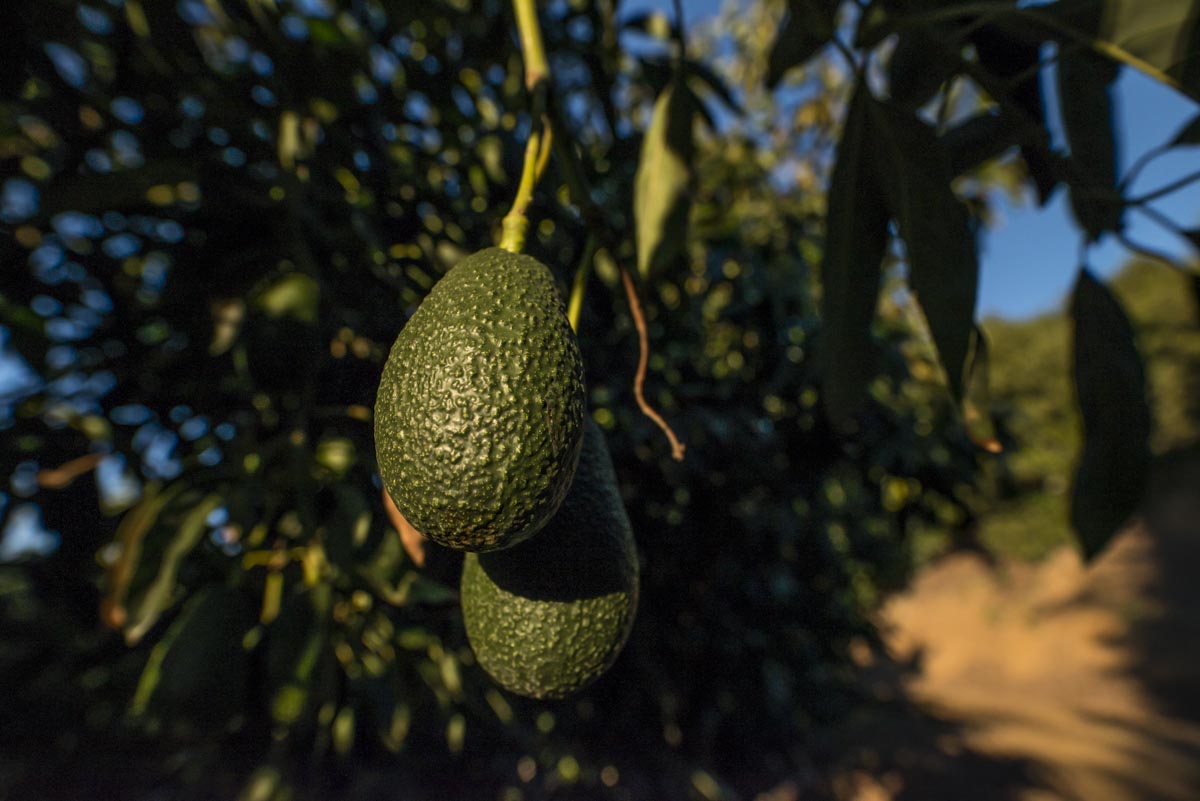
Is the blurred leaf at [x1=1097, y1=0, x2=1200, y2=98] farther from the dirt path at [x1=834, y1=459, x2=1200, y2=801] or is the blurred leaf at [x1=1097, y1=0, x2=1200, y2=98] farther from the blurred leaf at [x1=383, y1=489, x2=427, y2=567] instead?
the blurred leaf at [x1=383, y1=489, x2=427, y2=567]

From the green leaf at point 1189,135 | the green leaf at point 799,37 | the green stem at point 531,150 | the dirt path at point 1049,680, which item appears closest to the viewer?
the green stem at point 531,150

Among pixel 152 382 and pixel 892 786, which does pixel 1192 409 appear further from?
pixel 152 382

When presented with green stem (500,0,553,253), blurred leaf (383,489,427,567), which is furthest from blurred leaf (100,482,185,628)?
green stem (500,0,553,253)

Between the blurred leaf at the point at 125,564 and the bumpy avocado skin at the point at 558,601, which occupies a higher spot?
the bumpy avocado skin at the point at 558,601

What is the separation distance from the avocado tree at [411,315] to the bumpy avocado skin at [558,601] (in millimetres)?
23

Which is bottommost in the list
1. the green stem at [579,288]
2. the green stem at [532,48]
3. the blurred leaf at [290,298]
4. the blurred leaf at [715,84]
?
the blurred leaf at [290,298]

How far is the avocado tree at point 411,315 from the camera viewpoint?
0.81 meters

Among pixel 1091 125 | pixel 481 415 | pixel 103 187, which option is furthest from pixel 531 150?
pixel 1091 125

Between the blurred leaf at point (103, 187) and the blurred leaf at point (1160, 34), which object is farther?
the blurred leaf at point (103, 187)

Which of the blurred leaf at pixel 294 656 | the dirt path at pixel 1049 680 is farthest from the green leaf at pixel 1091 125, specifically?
the blurred leaf at pixel 294 656

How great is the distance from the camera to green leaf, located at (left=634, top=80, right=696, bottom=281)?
0.90 meters

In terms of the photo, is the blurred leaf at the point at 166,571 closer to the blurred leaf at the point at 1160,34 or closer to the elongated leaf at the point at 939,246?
the elongated leaf at the point at 939,246

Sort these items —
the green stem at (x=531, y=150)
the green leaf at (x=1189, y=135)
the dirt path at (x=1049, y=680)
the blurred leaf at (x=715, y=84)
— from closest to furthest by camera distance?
the green stem at (x=531, y=150), the green leaf at (x=1189, y=135), the blurred leaf at (x=715, y=84), the dirt path at (x=1049, y=680)

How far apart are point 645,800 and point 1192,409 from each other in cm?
1516
